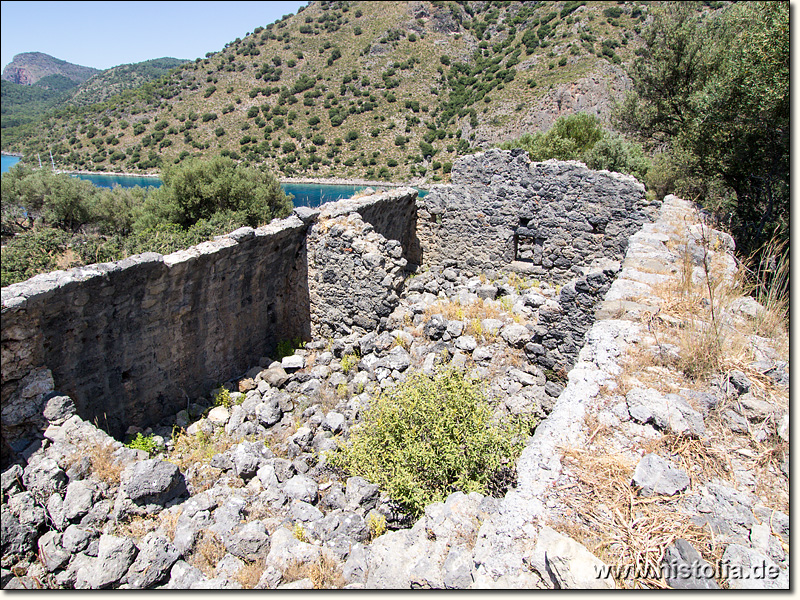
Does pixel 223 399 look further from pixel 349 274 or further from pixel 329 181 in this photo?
pixel 329 181

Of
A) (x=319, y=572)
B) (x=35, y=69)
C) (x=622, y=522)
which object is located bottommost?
(x=319, y=572)

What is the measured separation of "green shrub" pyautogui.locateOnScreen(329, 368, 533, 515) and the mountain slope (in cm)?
3458

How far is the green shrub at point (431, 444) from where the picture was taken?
4.36 meters

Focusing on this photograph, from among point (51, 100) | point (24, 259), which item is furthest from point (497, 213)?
point (51, 100)

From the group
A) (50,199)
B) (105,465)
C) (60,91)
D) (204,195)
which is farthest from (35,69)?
(105,465)

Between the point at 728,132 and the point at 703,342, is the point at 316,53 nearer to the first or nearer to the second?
the point at 728,132

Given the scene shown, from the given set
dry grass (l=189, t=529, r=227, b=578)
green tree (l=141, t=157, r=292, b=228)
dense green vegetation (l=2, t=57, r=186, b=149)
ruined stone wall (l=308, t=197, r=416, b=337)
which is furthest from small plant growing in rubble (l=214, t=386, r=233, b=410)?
dense green vegetation (l=2, t=57, r=186, b=149)

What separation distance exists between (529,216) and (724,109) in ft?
14.5

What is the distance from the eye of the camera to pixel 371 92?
5100cm

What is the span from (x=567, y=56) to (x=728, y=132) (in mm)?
39220

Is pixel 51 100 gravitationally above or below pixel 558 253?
above

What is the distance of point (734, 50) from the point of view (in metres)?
10.1

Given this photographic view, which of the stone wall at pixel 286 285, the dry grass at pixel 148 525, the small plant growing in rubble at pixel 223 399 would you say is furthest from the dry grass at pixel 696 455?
the small plant growing in rubble at pixel 223 399

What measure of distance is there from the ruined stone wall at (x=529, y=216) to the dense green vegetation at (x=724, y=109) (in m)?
2.05
